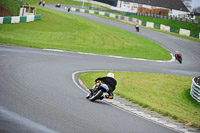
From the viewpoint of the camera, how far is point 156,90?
18141mm

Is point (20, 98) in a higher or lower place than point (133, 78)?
higher

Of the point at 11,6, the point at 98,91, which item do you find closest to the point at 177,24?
the point at 11,6

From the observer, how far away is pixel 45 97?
10234 millimetres

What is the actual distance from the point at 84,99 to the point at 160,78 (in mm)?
11779

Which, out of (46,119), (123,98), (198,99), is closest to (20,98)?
(46,119)

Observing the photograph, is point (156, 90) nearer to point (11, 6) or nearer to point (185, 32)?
point (11, 6)

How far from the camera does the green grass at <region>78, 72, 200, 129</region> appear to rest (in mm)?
14231

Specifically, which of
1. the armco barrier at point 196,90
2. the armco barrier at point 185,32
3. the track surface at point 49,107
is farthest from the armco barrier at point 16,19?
the armco barrier at point 185,32

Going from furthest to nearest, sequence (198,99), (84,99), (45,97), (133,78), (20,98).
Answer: (133,78) < (198,99) < (84,99) < (45,97) < (20,98)

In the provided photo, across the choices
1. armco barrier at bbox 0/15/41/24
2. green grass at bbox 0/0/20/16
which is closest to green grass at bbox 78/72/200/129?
armco barrier at bbox 0/15/41/24

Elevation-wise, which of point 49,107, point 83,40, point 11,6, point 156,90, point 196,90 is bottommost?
point 156,90

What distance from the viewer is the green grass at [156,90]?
1423 cm

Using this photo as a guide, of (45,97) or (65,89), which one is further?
(65,89)

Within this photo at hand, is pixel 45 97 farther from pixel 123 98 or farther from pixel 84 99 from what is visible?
pixel 123 98
